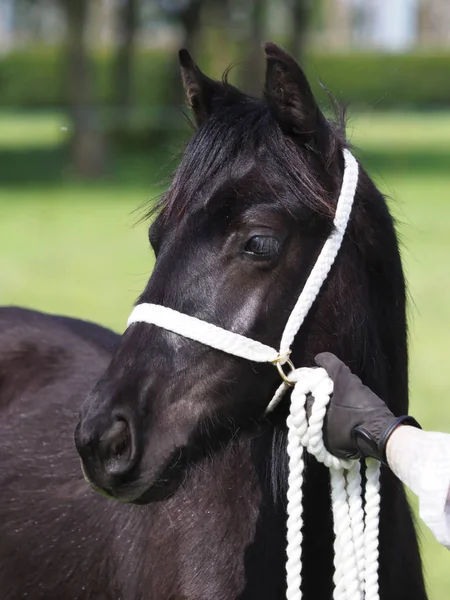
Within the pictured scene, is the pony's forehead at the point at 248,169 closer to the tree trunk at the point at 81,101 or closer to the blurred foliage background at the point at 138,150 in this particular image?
the blurred foliage background at the point at 138,150

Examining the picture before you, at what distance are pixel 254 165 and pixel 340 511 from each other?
917 mm

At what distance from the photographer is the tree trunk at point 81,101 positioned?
2198 centimetres

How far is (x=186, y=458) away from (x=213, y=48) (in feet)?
142

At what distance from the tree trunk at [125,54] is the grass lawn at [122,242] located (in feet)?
10.7

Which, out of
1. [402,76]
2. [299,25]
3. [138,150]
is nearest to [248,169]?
[138,150]

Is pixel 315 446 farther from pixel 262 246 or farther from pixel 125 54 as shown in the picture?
pixel 125 54

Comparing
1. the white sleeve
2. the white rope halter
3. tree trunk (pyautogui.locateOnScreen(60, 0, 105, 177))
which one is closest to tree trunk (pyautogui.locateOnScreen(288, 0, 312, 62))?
tree trunk (pyautogui.locateOnScreen(60, 0, 105, 177))

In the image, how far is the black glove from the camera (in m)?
2.43

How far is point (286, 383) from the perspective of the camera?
265cm

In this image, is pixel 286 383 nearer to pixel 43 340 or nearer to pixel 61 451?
pixel 61 451

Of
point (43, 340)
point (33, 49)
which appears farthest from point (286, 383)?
point (33, 49)

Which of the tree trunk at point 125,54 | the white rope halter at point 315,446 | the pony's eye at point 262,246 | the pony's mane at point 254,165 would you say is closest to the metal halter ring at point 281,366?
the white rope halter at point 315,446

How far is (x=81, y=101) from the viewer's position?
2258 cm

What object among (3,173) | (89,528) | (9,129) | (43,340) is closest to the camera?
(89,528)
